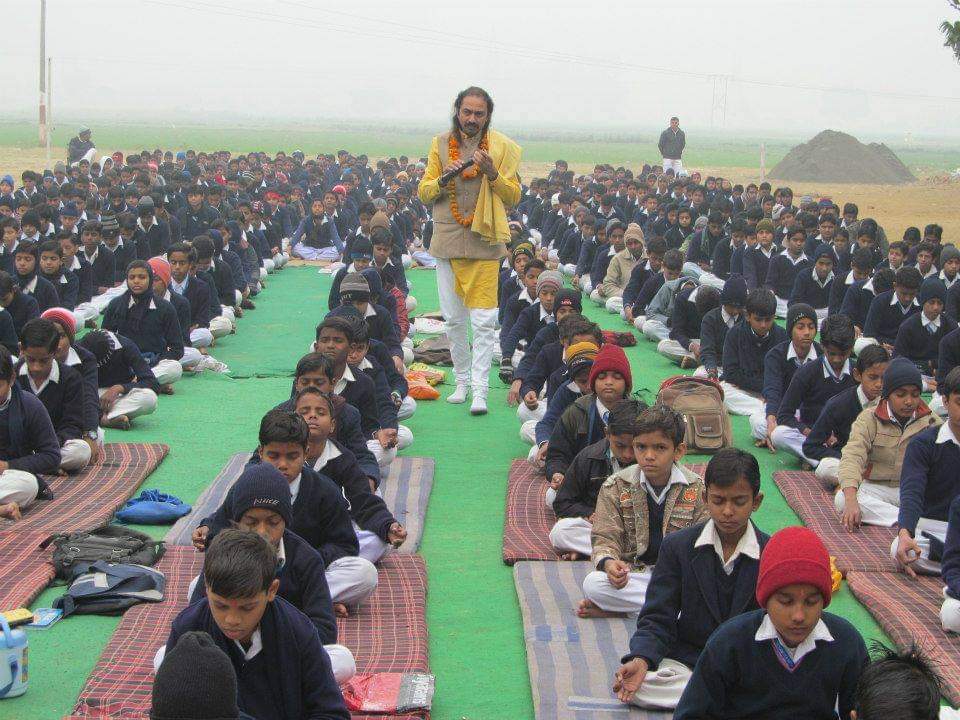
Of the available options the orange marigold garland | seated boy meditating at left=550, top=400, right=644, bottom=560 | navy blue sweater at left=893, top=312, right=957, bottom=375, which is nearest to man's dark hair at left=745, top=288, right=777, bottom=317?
navy blue sweater at left=893, top=312, right=957, bottom=375

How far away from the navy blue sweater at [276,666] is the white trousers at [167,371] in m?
5.95

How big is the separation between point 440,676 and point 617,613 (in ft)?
2.64

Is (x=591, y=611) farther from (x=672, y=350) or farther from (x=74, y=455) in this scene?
(x=672, y=350)

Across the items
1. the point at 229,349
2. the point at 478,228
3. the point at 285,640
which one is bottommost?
the point at 229,349

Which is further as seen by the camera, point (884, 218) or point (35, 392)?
point (884, 218)

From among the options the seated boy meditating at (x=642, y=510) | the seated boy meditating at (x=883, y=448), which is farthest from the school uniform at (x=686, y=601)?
the seated boy meditating at (x=883, y=448)

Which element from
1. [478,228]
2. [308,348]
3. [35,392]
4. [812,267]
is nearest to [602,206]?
[812,267]

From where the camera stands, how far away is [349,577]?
4.91m

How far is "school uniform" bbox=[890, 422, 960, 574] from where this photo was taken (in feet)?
18.1

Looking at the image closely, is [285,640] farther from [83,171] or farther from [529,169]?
→ [529,169]

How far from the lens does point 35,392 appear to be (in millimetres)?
6828

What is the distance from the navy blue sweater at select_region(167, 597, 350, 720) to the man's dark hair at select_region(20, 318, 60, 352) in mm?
3819

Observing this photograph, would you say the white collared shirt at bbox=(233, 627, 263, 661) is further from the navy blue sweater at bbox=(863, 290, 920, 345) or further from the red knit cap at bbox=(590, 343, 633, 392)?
the navy blue sweater at bbox=(863, 290, 920, 345)

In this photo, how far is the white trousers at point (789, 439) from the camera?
24.5 feet
